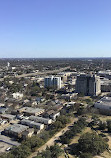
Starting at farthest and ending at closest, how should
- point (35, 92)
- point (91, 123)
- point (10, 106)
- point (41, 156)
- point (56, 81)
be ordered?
point (56, 81) → point (35, 92) → point (10, 106) → point (91, 123) → point (41, 156)

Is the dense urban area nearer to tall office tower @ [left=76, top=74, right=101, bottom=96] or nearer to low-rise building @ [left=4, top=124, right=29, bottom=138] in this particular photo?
low-rise building @ [left=4, top=124, right=29, bottom=138]

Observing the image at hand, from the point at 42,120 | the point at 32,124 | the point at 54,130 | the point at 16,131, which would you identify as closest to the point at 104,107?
the point at 42,120

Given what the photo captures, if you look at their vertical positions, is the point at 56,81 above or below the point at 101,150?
above

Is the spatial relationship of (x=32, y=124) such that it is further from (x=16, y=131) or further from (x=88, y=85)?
(x=88, y=85)

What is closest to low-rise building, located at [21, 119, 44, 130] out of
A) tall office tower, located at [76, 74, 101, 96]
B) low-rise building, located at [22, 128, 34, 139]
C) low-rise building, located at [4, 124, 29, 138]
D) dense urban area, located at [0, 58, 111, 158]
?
dense urban area, located at [0, 58, 111, 158]

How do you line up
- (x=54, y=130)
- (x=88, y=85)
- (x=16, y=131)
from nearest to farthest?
1. (x=16, y=131)
2. (x=54, y=130)
3. (x=88, y=85)

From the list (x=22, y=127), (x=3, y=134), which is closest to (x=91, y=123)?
(x=22, y=127)

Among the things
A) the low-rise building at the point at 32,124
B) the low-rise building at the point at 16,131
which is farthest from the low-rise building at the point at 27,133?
the low-rise building at the point at 32,124

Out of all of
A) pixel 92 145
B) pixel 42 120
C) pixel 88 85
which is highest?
pixel 88 85

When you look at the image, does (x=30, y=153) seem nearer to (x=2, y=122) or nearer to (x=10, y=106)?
(x=2, y=122)
